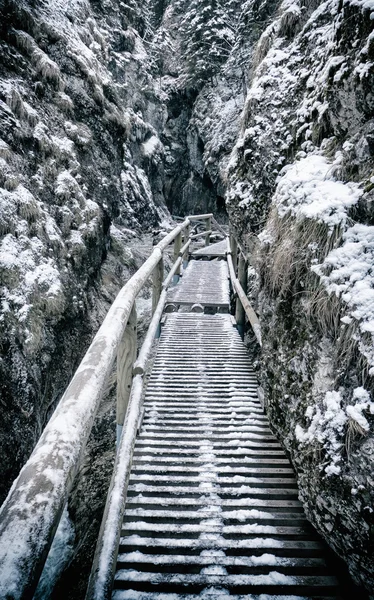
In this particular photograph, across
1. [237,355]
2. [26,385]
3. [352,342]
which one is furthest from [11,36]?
[352,342]

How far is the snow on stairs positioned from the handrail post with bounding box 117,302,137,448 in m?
0.33

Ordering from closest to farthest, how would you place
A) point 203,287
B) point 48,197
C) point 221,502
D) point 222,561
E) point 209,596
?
point 209,596 → point 222,561 → point 221,502 → point 48,197 → point 203,287

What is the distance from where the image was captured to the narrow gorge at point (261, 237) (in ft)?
5.80

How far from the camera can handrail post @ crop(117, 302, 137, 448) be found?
110 inches

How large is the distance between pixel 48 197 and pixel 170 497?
695cm

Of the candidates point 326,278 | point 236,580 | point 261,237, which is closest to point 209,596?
point 236,580

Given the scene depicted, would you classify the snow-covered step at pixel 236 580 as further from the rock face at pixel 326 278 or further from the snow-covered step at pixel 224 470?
the snow-covered step at pixel 224 470

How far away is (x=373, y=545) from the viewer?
146 centimetres

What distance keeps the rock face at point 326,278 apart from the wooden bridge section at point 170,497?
0.33 m

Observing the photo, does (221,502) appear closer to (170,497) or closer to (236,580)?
(170,497)

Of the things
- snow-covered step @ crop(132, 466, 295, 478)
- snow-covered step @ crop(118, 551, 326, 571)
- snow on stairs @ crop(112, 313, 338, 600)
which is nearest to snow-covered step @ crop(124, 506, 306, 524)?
snow on stairs @ crop(112, 313, 338, 600)

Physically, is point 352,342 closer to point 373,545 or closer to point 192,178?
point 373,545

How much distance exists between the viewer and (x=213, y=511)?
7.38ft

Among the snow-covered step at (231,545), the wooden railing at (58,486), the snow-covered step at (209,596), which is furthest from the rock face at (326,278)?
the wooden railing at (58,486)
